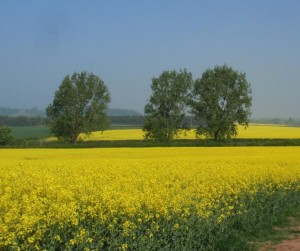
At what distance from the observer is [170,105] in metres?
63.9

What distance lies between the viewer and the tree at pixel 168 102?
62.3 m

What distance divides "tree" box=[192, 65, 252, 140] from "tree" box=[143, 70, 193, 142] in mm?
2054

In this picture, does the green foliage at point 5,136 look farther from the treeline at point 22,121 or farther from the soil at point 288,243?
the treeline at point 22,121

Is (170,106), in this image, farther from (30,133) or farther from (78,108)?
(30,133)

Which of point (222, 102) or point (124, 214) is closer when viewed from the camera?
point (124, 214)

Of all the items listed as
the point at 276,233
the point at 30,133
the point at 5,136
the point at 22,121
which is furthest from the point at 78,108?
the point at 22,121

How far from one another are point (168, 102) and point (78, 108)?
44.1 feet

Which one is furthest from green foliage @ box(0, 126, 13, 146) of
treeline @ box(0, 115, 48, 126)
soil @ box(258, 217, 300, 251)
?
treeline @ box(0, 115, 48, 126)

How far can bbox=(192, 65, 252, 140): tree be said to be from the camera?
59.6m

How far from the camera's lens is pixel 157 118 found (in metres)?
62.5

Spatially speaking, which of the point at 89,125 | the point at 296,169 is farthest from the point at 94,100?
the point at 296,169

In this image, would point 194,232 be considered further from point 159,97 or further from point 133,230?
point 159,97

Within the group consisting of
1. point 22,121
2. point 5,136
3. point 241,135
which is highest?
point 22,121

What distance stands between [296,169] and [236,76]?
4744 cm
